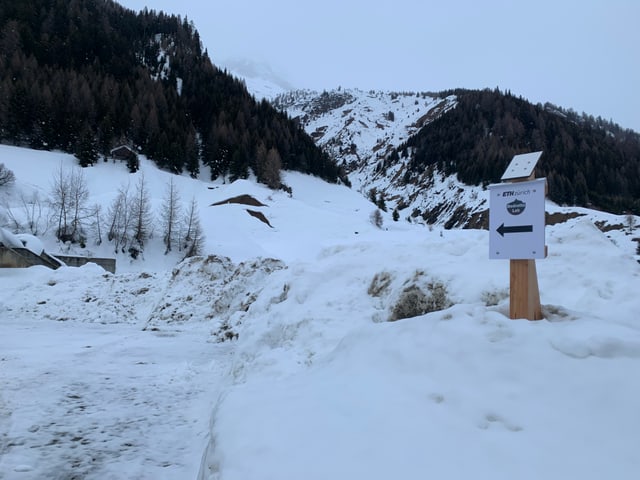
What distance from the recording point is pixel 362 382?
11.5 feet

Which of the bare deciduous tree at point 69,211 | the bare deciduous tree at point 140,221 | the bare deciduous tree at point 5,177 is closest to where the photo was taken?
the bare deciduous tree at point 69,211

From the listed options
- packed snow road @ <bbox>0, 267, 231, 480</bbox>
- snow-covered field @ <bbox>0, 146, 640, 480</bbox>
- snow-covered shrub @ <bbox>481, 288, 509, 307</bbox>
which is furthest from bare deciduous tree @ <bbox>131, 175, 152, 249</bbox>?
snow-covered shrub @ <bbox>481, 288, 509, 307</bbox>

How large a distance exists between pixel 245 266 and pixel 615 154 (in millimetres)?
106857

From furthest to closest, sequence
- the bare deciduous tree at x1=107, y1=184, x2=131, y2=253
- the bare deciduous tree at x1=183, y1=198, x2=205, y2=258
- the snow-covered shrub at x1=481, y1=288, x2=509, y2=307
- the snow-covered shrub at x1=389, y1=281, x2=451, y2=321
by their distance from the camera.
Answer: the bare deciduous tree at x1=107, y1=184, x2=131, y2=253
the bare deciduous tree at x1=183, y1=198, x2=205, y2=258
the snow-covered shrub at x1=389, y1=281, x2=451, y2=321
the snow-covered shrub at x1=481, y1=288, x2=509, y2=307

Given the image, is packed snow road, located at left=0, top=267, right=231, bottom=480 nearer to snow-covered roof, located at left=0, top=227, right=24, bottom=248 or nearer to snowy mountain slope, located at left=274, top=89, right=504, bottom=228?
snow-covered roof, located at left=0, top=227, right=24, bottom=248

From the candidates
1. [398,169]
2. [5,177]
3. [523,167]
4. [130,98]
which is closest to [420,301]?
[523,167]

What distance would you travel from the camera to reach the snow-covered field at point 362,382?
2472mm

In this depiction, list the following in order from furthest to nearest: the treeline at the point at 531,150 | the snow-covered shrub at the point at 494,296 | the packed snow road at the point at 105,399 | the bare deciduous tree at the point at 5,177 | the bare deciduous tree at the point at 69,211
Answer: the treeline at the point at 531,150 → the bare deciduous tree at the point at 5,177 → the bare deciduous tree at the point at 69,211 → the snow-covered shrub at the point at 494,296 → the packed snow road at the point at 105,399

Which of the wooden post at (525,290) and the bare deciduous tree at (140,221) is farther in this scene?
the bare deciduous tree at (140,221)

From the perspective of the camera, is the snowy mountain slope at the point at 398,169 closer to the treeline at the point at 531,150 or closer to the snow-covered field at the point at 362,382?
the treeline at the point at 531,150

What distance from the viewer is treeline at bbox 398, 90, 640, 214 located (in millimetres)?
A: 72438

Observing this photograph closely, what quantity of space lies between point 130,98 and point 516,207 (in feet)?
267

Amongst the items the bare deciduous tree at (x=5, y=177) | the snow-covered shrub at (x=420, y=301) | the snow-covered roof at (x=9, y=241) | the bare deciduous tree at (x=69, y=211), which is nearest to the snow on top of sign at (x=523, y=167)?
the snow-covered shrub at (x=420, y=301)

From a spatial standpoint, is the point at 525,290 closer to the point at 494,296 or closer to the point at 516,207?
the point at 516,207
